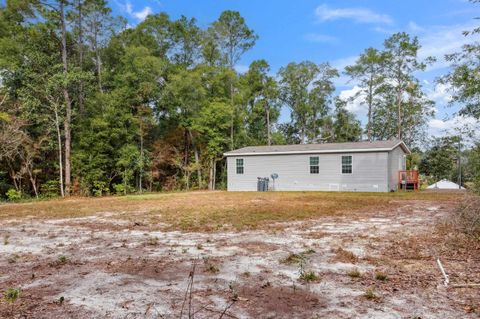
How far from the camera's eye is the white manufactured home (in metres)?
16.0

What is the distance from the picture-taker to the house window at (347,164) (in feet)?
54.7

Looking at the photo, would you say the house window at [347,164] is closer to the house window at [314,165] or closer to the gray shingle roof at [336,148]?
the gray shingle roof at [336,148]

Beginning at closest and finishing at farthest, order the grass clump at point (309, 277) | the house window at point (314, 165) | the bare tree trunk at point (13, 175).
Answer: the grass clump at point (309, 277)
the bare tree trunk at point (13, 175)
the house window at point (314, 165)

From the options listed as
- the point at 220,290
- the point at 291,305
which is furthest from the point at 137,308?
the point at 291,305

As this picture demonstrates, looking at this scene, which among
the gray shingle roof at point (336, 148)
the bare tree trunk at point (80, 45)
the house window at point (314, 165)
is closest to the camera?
the gray shingle roof at point (336, 148)

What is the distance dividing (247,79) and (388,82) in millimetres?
11420

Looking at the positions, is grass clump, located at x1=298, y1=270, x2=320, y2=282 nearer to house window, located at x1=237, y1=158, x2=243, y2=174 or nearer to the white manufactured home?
the white manufactured home

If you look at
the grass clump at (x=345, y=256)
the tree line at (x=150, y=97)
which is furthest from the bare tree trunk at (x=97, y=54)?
the grass clump at (x=345, y=256)

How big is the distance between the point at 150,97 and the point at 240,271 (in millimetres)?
18492

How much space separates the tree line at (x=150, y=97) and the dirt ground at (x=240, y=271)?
1192cm

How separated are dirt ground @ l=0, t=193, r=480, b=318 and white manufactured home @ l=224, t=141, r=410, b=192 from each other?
958 cm

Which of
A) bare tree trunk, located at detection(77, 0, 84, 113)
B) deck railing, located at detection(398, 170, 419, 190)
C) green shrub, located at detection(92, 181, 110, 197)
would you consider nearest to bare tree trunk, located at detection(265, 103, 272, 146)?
deck railing, located at detection(398, 170, 419, 190)

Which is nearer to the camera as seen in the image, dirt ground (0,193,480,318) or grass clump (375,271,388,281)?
dirt ground (0,193,480,318)

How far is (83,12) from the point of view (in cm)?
1906
